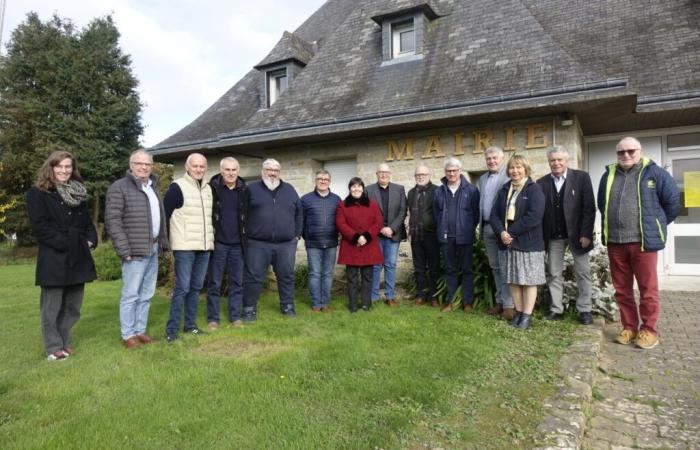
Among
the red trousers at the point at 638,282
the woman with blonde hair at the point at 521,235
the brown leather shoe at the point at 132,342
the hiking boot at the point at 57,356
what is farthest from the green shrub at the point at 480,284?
the hiking boot at the point at 57,356

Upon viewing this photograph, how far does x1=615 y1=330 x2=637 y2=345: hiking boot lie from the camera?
4744mm

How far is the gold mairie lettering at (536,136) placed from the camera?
287 inches

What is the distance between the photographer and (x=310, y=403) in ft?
→ 10.3

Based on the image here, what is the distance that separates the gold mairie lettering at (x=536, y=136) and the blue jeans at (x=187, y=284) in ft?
17.1

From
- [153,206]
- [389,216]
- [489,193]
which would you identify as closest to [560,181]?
[489,193]

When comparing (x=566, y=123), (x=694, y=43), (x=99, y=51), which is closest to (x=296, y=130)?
(x=566, y=123)

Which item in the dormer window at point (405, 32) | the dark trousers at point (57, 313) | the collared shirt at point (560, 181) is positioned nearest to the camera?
the dark trousers at point (57, 313)

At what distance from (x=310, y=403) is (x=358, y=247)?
3052 millimetres

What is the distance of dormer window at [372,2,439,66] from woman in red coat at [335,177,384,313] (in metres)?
4.56

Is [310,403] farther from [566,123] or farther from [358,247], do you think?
[566,123]

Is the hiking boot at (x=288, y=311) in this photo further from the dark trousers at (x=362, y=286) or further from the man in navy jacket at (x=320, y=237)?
the dark trousers at (x=362, y=286)

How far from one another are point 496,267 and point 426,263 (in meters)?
1.15

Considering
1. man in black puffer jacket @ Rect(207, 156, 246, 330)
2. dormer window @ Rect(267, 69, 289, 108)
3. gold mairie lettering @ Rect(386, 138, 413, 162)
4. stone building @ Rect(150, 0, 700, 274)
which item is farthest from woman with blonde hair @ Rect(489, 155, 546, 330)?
dormer window @ Rect(267, 69, 289, 108)

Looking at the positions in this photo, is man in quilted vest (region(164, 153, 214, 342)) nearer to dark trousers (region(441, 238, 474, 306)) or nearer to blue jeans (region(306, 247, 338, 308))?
blue jeans (region(306, 247, 338, 308))
